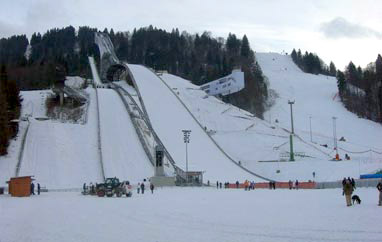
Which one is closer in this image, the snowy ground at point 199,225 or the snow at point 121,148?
the snowy ground at point 199,225

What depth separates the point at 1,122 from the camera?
31.9 meters

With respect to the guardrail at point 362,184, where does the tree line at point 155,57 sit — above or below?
above

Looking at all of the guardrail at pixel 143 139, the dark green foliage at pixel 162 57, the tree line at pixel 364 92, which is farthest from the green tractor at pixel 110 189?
the tree line at pixel 364 92

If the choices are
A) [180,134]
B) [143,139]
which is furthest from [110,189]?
[180,134]

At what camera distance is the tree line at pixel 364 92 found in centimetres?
6519

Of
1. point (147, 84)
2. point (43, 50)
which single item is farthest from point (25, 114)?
point (43, 50)

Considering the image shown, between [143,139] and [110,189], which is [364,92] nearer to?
[143,139]

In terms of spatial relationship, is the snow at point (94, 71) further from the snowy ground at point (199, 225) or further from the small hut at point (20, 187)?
the snowy ground at point (199, 225)

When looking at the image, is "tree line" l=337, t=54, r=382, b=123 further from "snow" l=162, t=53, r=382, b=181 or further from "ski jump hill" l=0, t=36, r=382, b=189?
"ski jump hill" l=0, t=36, r=382, b=189

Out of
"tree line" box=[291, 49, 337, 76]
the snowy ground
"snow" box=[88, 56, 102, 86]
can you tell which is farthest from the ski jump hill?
"tree line" box=[291, 49, 337, 76]

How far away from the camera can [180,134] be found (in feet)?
138

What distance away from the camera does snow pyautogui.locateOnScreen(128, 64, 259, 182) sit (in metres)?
35.1

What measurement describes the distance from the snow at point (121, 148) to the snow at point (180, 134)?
7.42 ft

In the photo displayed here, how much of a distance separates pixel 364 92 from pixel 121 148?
46357mm
